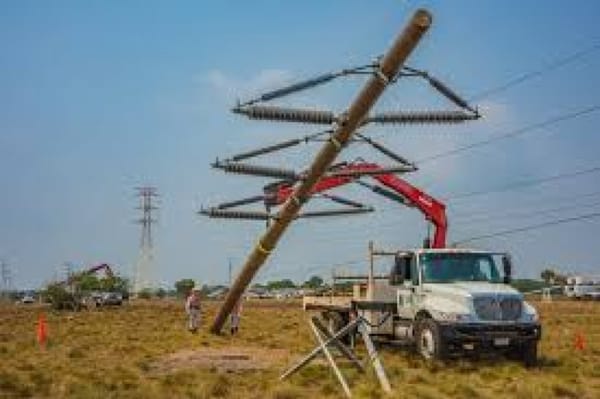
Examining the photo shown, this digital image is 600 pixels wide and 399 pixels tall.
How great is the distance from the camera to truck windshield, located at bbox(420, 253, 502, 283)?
78.5 ft

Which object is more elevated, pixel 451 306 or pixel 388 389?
pixel 451 306

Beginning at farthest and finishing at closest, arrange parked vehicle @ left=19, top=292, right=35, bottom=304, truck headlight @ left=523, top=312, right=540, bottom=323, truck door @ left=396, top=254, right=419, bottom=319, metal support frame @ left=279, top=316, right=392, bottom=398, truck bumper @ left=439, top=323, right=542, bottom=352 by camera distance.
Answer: parked vehicle @ left=19, top=292, right=35, bottom=304, truck door @ left=396, top=254, right=419, bottom=319, truck headlight @ left=523, top=312, right=540, bottom=323, truck bumper @ left=439, top=323, right=542, bottom=352, metal support frame @ left=279, top=316, right=392, bottom=398

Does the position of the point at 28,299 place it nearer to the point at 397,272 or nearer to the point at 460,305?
the point at 397,272

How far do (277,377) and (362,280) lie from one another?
338 inches

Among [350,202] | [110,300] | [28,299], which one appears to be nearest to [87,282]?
[110,300]

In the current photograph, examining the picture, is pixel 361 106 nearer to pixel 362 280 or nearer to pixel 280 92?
pixel 280 92

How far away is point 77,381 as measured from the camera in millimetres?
18906

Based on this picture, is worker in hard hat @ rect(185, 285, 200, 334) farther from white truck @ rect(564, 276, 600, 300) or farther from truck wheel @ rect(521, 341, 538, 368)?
white truck @ rect(564, 276, 600, 300)

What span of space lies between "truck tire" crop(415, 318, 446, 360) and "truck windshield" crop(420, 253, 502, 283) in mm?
1134

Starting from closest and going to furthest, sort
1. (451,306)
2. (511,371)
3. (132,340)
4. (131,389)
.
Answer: (131,389)
(511,371)
(451,306)
(132,340)

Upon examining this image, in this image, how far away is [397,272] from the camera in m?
24.9

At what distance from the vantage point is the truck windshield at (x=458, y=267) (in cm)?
2394

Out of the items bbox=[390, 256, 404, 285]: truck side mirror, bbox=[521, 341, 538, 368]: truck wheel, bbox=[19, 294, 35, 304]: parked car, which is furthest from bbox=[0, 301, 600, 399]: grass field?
bbox=[19, 294, 35, 304]: parked car

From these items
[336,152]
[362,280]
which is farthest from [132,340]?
[336,152]
